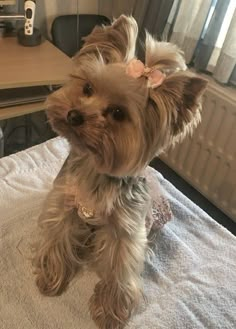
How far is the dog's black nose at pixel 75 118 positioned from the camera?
2.69 ft

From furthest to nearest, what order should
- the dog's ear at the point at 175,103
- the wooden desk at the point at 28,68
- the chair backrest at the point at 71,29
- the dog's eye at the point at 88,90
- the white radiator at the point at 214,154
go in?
the chair backrest at the point at 71,29 < the white radiator at the point at 214,154 < the wooden desk at the point at 28,68 < the dog's eye at the point at 88,90 < the dog's ear at the point at 175,103

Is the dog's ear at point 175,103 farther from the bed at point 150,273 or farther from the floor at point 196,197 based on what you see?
the floor at point 196,197

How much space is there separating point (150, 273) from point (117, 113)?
53 centimetres

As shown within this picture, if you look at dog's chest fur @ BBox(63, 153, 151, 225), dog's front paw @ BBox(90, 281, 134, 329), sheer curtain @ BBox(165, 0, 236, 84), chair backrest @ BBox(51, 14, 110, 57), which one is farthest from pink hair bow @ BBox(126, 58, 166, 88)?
chair backrest @ BBox(51, 14, 110, 57)

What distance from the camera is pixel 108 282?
104 centimetres

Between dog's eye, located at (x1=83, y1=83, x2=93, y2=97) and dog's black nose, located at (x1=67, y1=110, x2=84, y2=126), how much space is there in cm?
7

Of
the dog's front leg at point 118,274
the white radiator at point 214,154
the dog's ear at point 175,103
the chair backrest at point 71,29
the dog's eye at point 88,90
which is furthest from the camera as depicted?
the chair backrest at point 71,29

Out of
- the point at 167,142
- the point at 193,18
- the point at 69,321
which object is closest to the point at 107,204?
the point at 167,142

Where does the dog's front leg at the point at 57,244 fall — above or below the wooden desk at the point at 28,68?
below

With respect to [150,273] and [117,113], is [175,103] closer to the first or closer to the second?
[117,113]

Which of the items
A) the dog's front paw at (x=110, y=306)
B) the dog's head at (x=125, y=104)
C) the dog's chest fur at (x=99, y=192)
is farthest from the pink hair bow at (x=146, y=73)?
the dog's front paw at (x=110, y=306)

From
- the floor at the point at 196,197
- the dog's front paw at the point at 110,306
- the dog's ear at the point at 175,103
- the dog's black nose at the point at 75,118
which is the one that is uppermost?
the dog's ear at the point at 175,103

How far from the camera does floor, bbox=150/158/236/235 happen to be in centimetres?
198

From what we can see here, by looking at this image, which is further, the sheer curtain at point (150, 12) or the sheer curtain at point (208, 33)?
the sheer curtain at point (150, 12)
